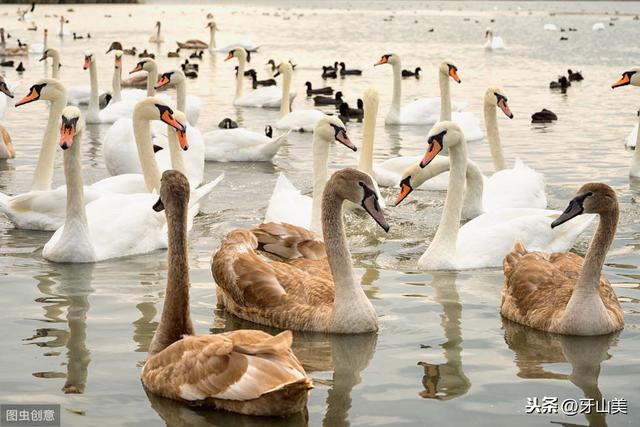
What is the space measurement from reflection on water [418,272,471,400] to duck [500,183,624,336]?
0.38m

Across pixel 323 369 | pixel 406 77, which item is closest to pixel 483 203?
pixel 323 369

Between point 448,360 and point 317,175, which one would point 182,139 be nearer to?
point 317,175

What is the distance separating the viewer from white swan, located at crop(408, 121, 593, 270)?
353 inches

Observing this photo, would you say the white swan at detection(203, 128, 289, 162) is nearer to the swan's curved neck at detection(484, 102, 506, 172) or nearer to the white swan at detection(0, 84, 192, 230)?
the swan's curved neck at detection(484, 102, 506, 172)

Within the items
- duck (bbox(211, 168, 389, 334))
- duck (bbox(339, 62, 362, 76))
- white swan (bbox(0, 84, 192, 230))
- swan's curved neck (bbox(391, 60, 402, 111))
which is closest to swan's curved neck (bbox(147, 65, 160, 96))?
swan's curved neck (bbox(391, 60, 402, 111))

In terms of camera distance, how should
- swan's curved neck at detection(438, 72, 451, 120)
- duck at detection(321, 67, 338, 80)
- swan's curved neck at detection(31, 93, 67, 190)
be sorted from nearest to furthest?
swan's curved neck at detection(31, 93, 67, 190), swan's curved neck at detection(438, 72, 451, 120), duck at detection(321, 67, 338, 80)

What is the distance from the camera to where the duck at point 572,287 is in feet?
23.2

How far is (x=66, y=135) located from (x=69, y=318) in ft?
6.93

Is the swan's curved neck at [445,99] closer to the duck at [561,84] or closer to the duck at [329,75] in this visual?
the duck at [561,84]

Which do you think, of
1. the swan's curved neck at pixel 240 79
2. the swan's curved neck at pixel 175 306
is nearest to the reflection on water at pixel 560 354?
the swan's curved neck at pixel 175 306

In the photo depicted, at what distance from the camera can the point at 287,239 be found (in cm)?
818

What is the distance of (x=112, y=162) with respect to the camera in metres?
12.6

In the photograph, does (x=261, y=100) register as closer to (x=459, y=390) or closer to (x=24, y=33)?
(x=459, y=390)

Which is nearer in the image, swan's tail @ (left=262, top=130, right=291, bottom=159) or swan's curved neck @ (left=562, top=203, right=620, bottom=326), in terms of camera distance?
swan's curved neck @ (left=562, top=203, right=620, bottom=326)
